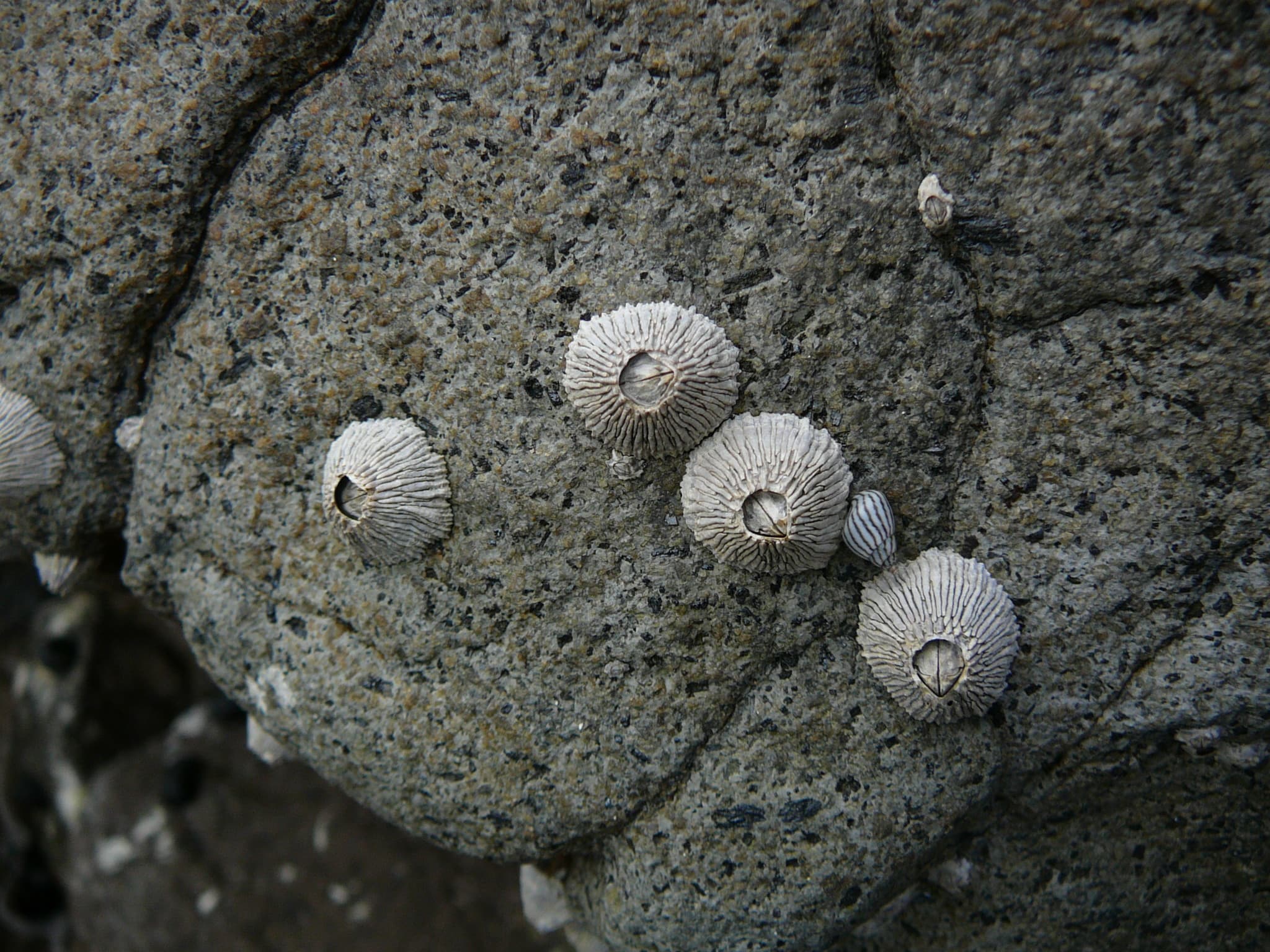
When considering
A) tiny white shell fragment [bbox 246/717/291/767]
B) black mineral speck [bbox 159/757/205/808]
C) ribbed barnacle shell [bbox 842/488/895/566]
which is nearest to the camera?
ribbed barnacle shell [bbox 842/488/895/566]

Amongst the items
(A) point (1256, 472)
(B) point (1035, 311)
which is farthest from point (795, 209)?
(A) point (1256, 472)

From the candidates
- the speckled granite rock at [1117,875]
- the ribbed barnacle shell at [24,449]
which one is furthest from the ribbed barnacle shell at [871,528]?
the ribbed barnacle shell at [24,449]

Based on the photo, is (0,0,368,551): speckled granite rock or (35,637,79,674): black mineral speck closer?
(0,0,368,551): speckled granite rock

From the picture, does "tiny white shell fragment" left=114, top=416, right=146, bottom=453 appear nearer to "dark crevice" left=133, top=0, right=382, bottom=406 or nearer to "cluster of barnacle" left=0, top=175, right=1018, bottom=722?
"dark crevice" left=133, top=0, right=382, bottom=406

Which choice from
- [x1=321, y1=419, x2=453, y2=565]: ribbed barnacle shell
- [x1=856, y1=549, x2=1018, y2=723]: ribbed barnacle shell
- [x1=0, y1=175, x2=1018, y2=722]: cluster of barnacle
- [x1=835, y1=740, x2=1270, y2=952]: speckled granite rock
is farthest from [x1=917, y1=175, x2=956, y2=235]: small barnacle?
[x1=835, y1=740, x2=1270, y2=952]: speckled granite rock

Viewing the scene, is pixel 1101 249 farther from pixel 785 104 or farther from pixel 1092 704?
pixel 1092 704

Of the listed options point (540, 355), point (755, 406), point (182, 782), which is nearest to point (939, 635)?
point (755, 406)
